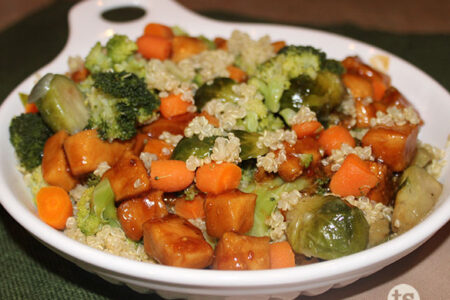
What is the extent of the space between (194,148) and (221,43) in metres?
1.38

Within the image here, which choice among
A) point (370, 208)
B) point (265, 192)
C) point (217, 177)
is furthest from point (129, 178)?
point (370, 208)

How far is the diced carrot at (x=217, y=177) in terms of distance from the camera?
2.21 meters

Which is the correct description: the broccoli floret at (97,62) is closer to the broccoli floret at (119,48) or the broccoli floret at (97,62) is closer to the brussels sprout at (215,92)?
the broccoli floret at (119,48)

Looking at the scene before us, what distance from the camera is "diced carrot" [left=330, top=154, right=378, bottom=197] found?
7.72ft

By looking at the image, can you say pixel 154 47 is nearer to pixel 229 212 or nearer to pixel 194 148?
pixel 194 148

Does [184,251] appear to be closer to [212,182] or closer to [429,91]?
[212,182]

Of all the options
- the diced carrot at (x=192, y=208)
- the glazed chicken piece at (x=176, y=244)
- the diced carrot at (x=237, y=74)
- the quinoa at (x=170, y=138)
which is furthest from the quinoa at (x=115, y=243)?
the diced carrot at (x=237, y=74)

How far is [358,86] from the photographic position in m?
2.96

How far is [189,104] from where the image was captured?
2711 millimetres

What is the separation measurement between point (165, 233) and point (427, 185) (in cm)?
133

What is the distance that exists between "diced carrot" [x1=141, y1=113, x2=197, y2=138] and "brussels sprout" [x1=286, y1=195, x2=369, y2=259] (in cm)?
80

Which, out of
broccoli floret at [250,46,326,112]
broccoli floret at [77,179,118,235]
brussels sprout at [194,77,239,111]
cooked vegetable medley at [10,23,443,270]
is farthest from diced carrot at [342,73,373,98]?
broccoli floret at [77,179,118,235]

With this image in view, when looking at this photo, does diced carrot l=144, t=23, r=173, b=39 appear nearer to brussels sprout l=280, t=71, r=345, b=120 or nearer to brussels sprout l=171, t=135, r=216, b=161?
brussels sprout l=280, t=71, r=345, b=120

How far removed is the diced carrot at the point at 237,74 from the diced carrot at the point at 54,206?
1200 millimetres
